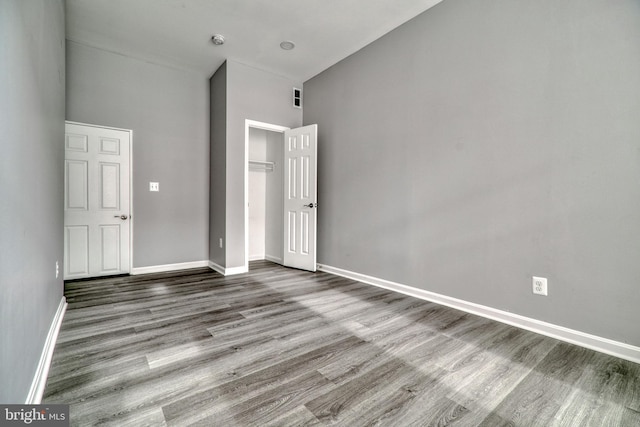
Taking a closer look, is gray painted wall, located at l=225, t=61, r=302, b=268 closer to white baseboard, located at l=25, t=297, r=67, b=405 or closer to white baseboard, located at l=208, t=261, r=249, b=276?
white baseboard, located at l=208, t=261, r=249, b=276

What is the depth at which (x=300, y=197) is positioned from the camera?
169 inches

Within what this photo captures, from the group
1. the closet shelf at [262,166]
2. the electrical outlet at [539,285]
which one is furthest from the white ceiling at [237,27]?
the electrical outlet at [539,285]

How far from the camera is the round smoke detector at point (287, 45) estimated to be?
3551 mm

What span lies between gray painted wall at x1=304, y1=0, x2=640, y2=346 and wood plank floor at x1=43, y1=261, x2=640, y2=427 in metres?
0.45

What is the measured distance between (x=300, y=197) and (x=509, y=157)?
106 inches

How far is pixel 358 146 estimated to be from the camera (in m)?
3.74

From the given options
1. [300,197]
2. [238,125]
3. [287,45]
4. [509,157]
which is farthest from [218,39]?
[509,157]

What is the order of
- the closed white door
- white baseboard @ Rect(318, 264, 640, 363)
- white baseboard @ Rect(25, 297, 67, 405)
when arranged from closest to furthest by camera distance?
white baseboard @ Rect(25, 297, 67, 405) → white baseboard @ Rect(318, 264, 640, 363) → the closed white door

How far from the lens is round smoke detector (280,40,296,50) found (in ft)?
11.6

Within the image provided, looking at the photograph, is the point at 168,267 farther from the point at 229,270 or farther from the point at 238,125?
the point at 238,125

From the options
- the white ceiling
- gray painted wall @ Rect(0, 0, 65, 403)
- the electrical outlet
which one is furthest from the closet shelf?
the electrical outlet

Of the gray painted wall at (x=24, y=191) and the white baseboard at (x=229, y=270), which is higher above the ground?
the gray painted wall at (x=24, y=191)

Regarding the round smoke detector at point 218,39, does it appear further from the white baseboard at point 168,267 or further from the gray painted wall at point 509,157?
the white baseboard at point 168,267

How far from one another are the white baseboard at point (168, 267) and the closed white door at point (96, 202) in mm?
129
